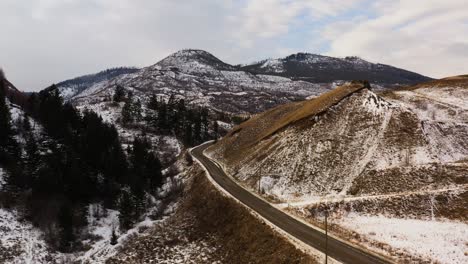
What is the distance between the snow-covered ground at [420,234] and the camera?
3928 centimetres

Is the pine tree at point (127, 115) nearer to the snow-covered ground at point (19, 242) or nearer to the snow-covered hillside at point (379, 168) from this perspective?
the snow-covered hillside at point (379, 168)

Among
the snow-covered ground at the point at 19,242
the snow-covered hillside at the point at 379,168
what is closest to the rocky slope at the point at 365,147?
the snow-covered hillside at the point at 379,168

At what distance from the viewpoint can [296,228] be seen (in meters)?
49.8

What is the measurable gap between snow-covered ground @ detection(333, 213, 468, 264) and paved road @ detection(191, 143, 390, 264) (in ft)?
13.1

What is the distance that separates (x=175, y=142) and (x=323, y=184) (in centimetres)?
7183

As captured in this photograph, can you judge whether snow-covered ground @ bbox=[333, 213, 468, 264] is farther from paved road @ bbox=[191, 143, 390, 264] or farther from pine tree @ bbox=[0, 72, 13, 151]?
pine tree @ bbox=[0, 72, 13, 151]

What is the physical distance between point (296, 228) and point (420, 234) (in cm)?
1445

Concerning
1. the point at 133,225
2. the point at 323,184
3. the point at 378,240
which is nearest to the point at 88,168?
the point at 133,225

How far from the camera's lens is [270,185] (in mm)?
68562

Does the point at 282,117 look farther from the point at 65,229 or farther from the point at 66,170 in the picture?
the point at 65,229

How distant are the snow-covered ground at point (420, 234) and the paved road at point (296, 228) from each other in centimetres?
399

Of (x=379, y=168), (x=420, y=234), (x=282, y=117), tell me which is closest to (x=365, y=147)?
(x=379, y=168)

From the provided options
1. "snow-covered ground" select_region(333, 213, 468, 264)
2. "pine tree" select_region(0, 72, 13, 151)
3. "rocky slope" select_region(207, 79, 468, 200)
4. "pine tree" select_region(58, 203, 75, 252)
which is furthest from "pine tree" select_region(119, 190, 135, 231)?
"snow-covered ground" select_region(333, 213, 468, 264)

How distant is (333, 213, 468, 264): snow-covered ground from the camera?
129ft
